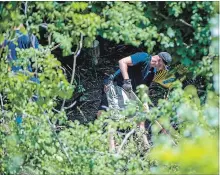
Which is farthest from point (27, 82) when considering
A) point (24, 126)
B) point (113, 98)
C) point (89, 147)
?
point (113, 98)

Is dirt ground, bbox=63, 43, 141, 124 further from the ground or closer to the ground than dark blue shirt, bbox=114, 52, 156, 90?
closer to the ground

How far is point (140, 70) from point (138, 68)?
42 millimetres

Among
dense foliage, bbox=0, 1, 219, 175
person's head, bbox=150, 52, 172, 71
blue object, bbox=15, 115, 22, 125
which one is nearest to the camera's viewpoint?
dense foliage, bbox=0, 1, 219, 175

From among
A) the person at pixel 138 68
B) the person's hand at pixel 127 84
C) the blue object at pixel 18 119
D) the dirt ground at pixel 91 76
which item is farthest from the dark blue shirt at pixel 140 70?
the dirt ground at pixel 91 76

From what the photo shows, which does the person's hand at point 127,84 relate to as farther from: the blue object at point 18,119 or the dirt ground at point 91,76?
the dirt ground at point 91,76

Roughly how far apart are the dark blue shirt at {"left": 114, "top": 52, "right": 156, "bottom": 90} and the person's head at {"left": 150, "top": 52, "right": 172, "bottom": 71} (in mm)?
55

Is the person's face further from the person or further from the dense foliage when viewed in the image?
the dense foliage

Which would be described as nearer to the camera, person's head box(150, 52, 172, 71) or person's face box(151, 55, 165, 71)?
person's head box(150, 52, 172, 71)

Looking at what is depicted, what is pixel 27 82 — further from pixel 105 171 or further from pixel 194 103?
pixel 194 103

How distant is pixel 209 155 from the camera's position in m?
1.47

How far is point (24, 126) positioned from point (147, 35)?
112cm

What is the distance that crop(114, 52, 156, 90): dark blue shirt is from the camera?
5.70m

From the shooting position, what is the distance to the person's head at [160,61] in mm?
5594

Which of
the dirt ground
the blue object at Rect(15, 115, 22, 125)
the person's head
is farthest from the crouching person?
the dirt ground
